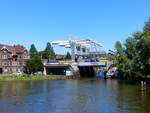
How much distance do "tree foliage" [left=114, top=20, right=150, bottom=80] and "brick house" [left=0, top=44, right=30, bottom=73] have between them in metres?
56.1

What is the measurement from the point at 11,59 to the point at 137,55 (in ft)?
248

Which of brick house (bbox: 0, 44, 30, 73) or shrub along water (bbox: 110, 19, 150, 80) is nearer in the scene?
shrub along water (bbox: 110, 19, 150, 80)

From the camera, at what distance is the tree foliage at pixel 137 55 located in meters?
94.7

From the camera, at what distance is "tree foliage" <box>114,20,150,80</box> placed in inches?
3728

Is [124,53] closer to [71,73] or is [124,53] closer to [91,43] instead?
[71,73]

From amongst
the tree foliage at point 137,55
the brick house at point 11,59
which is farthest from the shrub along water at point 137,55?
the brick house at point 11,59

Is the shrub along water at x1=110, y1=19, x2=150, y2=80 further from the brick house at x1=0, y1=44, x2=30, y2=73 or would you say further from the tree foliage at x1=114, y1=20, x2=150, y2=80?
the brick house at x1=0, y1=44, x2=30, y2=73

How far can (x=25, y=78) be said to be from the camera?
12938 cm

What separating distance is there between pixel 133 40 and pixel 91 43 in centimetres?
6760

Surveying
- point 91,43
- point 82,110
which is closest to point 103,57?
point 91,43

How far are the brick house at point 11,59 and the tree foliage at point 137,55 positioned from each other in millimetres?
56089

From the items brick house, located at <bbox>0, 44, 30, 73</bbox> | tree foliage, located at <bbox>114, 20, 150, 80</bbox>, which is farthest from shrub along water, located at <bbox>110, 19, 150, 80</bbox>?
brick house, located at <bbox>0, 44, 30, 73</bbox>

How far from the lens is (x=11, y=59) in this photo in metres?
165

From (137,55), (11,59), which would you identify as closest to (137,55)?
(137,55)
